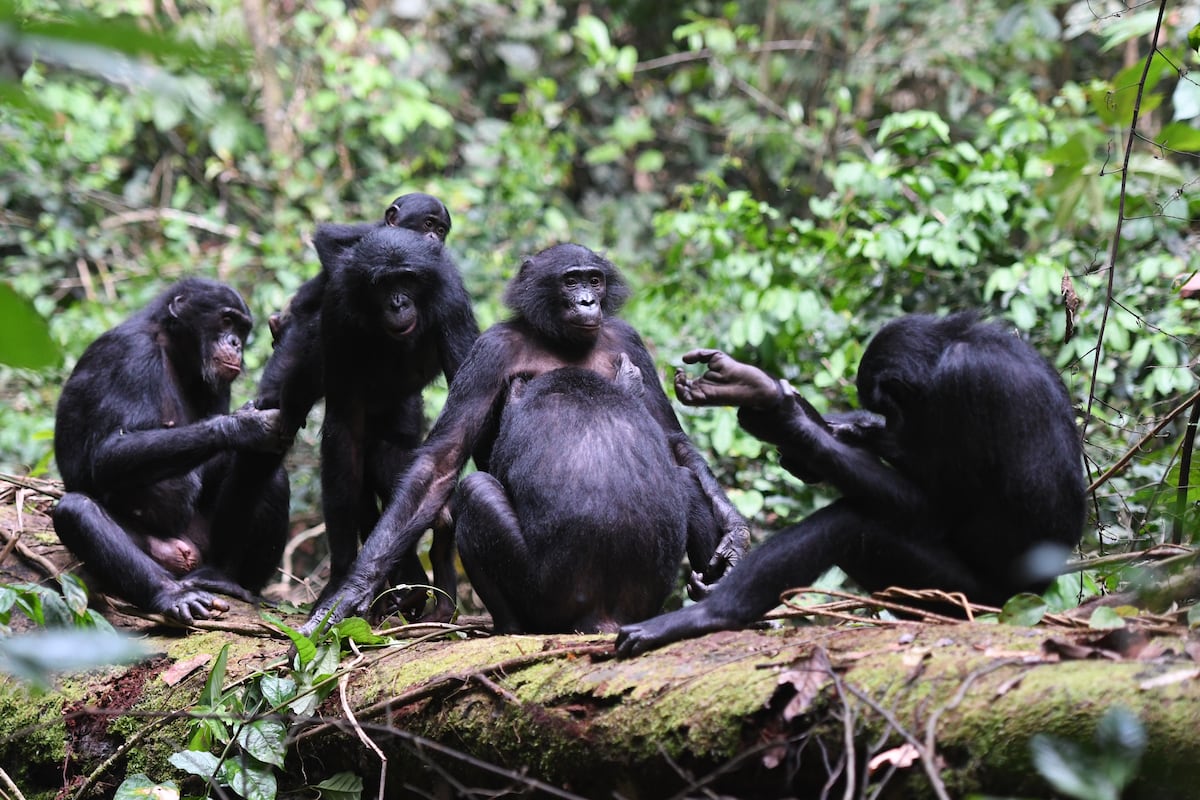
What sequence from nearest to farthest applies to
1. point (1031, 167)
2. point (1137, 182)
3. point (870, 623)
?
point (870, 623) < point (1031, 167) < point (1137, 182)

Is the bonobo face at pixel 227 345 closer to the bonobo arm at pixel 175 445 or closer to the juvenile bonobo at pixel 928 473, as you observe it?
→ the bonobo arm at pixel 175 445

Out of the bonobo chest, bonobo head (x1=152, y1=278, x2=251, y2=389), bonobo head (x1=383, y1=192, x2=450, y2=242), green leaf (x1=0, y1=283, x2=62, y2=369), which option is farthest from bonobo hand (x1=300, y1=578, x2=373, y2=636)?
green leaf (x1=0, y1=283, x2=62, y2=369)

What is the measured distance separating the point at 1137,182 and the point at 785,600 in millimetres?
6244

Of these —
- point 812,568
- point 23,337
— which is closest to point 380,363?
point 812,568

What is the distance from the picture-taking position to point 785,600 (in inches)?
167

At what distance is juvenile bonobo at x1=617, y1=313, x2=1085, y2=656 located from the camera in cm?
434

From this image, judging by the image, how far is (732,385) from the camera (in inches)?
181

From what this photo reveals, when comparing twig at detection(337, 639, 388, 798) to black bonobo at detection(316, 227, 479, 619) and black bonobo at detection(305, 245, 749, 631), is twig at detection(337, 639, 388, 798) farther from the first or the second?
black bonobo at detection(316, 227, 479, 619)

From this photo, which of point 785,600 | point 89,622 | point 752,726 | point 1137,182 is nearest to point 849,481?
point 785,600

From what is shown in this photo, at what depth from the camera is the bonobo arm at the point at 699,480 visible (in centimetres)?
541

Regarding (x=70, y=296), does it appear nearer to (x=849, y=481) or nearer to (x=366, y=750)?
(x=366, y=750)

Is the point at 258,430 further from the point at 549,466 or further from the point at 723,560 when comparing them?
the point at 723,560

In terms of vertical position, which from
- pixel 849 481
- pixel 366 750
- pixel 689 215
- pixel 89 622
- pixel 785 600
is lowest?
pixel 366 750

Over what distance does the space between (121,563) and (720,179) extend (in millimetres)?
8812
